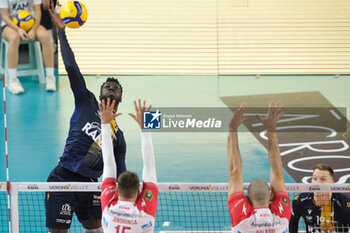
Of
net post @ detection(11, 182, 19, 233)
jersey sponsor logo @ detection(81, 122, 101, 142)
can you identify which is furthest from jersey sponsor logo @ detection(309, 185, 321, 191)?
net post @ detection(11, 182, 19, 233)

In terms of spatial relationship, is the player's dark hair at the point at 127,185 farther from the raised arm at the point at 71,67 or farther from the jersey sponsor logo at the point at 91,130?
the raised arm at the point at 71,67

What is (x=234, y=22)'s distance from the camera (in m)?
10.8

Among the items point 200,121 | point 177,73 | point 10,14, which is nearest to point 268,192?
point 200,121

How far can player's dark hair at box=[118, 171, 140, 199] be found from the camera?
540cm

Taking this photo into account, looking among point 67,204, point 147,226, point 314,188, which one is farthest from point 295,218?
point 67,204

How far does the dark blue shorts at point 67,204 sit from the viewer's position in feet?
23.1

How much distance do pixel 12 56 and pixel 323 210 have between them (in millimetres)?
9902

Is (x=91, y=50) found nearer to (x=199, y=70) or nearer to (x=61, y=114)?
(x=199, y=70)

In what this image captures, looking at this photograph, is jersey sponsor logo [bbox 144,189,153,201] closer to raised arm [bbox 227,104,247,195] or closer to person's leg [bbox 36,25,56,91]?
raised arm [bbox 227,104,247,195]

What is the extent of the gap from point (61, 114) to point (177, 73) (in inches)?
134

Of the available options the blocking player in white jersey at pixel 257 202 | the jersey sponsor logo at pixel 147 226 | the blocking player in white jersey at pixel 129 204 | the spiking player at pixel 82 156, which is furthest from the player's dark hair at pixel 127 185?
the spiking player at pixel 82 156

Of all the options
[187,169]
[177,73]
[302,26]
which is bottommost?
[187,169]

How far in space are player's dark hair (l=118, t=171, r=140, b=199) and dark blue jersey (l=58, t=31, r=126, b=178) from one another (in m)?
1.76

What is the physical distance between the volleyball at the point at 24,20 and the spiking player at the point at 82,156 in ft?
25.1
